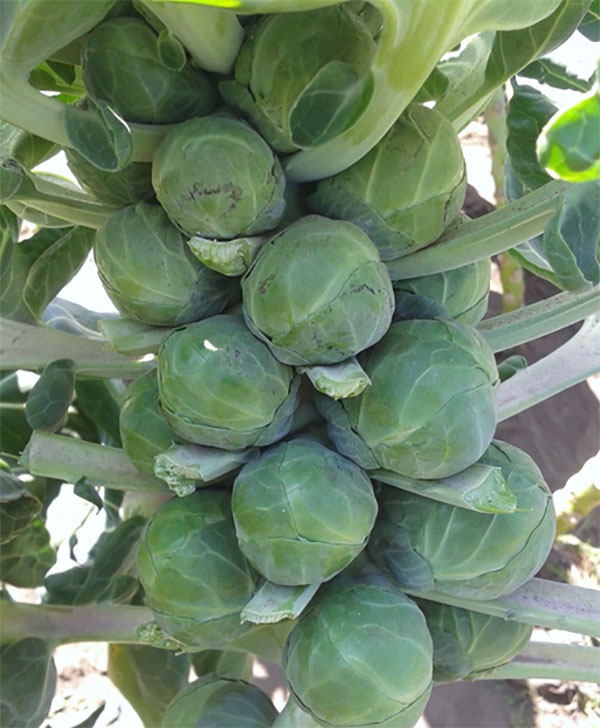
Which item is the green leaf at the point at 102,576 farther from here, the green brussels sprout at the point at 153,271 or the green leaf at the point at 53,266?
the green brussels sprout at the point at 153,271

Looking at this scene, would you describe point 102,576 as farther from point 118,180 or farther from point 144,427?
point 118,180

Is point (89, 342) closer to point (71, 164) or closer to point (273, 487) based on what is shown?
point (71, 164)

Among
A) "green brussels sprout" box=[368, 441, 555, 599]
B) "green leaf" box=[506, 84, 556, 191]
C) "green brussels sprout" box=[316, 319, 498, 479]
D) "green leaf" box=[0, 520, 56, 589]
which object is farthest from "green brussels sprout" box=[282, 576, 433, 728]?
"green leaf" box=[0, 520, 56, 589]

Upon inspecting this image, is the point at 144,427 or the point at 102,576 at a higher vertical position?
the point at 144,427

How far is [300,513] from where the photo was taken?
0.90 meters

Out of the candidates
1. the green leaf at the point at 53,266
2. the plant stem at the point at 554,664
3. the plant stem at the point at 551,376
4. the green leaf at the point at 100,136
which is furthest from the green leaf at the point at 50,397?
the plant stem at the point at 554,664

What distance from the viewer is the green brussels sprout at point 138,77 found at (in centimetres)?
85

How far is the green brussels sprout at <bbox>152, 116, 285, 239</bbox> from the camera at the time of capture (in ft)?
2.78

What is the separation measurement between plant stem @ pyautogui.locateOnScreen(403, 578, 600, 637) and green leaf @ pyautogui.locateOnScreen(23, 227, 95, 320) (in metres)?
0.81

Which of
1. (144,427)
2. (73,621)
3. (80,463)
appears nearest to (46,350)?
(80,463)

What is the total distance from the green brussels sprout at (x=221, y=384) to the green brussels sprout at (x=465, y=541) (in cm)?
24

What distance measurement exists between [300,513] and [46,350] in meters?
0.70

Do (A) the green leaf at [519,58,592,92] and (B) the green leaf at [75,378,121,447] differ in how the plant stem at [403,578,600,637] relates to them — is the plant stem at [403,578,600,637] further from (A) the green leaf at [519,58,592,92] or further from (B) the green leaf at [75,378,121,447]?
(B) the green leaf at [75,378,121,447]

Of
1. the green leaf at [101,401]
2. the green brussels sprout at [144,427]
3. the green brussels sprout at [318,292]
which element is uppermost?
the green brussels sprout at [318,292]
